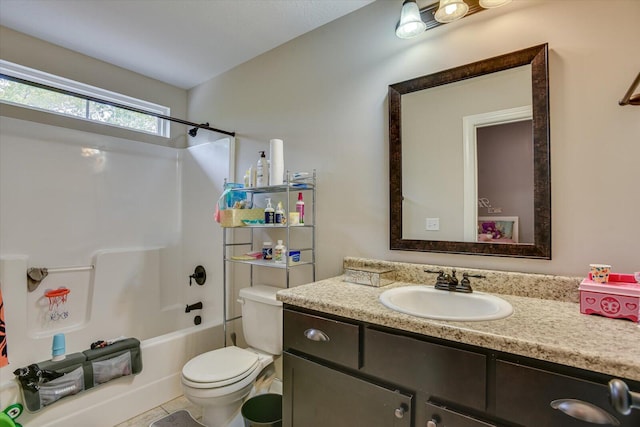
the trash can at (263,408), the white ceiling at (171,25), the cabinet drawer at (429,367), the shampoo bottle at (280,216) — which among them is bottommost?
the trash can at (263,408)

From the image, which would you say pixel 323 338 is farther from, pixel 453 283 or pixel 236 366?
pixel 236 366

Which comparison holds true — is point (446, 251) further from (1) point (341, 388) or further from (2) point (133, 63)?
(2) point (133, 63)

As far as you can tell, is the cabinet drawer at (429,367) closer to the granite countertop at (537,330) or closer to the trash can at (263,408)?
the granite countertop at (537,330)

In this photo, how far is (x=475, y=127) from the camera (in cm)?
144

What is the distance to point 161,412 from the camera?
201 cm

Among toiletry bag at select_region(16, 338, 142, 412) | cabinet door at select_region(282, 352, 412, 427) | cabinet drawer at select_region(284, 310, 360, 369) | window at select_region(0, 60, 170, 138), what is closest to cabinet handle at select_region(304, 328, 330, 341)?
cabinet drawer at select_region(284, 310, 360, 369)

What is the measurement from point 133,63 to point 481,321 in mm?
2978

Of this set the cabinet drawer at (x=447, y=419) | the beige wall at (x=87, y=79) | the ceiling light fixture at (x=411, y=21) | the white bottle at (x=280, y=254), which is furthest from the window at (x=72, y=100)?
the cabinet drawer at (x=447, y=419)

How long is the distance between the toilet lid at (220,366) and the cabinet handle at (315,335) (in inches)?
26.4

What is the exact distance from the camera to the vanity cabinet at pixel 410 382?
2.57 feet

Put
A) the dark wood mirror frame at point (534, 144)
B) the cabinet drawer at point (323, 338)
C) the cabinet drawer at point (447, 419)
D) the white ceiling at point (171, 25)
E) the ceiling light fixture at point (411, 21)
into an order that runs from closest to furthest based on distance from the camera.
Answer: the cabinet drawer at point (447, 419)
the cabinet drawer at point (323, 338)
the dark wood mirror frame at point (534, 144)
the ceiling light fixture at point (411, 21)
the white ceiling at point (171, 25)

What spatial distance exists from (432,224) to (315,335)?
2.58 feet

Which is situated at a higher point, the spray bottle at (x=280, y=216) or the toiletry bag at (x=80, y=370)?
the spray bottle at (x=280, y=216)

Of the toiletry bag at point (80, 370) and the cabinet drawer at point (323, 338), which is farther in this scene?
the toiletry bag at point (80, 370)
